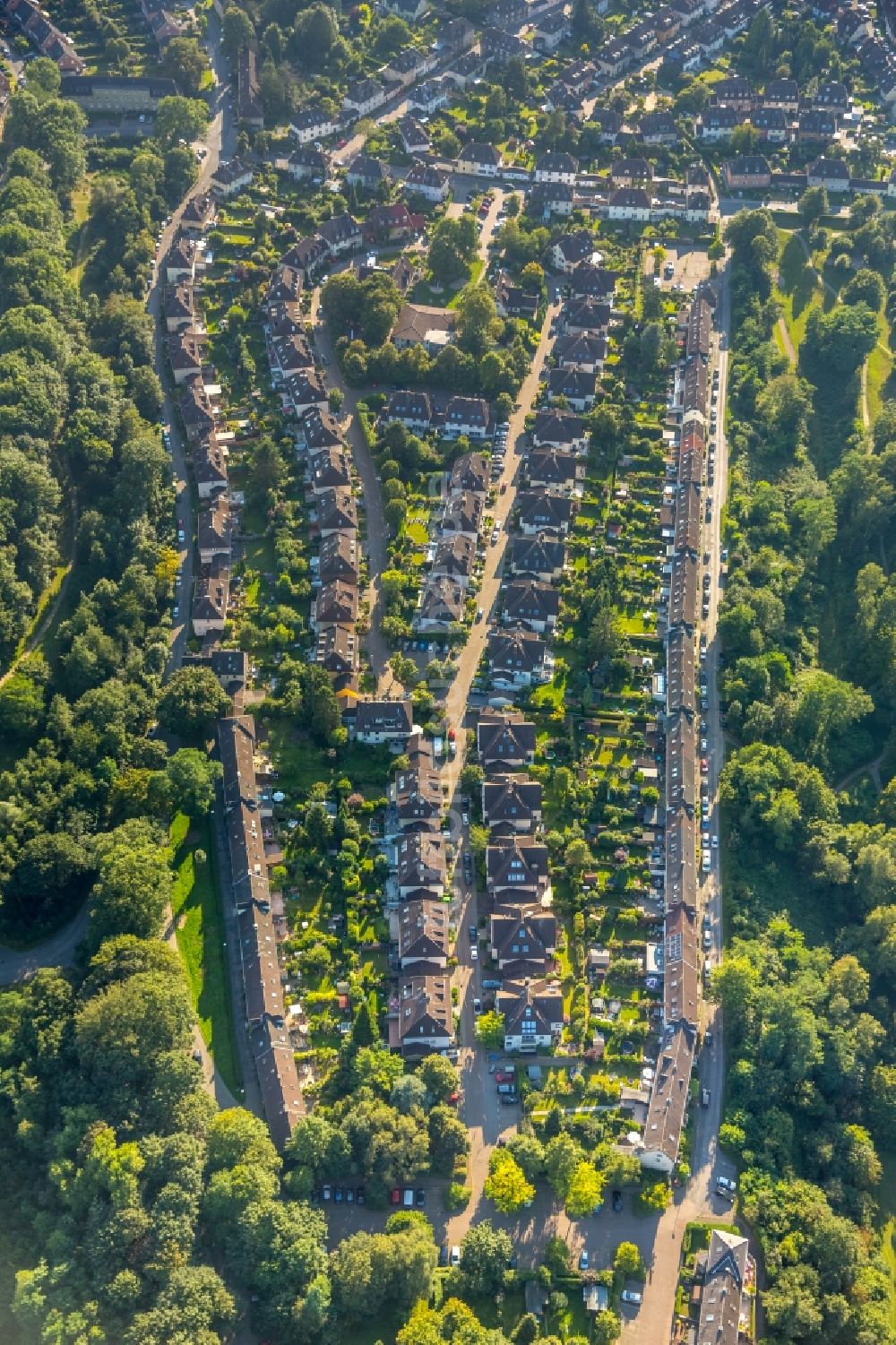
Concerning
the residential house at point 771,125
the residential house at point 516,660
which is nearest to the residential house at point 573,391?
Answer: the residential house at point 516,660

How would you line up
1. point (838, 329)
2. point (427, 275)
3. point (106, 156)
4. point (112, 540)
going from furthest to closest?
point (106, 156) < point (427, 275) < point (838, 329) < point (112, 540)

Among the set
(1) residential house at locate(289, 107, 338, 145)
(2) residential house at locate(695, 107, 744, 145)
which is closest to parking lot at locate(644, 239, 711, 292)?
(2) residential house at locate(695, 107, 744, 145)

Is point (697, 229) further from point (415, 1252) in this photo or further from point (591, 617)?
point (415, 1252)

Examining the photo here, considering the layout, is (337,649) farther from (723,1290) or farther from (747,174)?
(747,174)

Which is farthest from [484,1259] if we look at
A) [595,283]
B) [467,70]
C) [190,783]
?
[467,70]

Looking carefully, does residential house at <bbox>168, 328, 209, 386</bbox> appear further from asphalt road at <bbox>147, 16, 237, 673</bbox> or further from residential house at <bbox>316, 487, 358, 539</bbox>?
residential house at <bbox>316, 487, 358, 539</bbox>

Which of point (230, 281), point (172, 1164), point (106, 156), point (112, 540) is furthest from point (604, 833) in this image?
point (106, 156)
